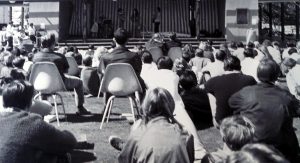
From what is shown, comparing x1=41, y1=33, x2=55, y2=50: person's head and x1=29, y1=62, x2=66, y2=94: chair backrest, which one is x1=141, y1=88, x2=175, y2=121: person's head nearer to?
x1=29, y1=62, x2=66, y2=94: chair backrest

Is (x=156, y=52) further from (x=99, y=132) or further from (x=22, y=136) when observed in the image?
(x=22, y=136)

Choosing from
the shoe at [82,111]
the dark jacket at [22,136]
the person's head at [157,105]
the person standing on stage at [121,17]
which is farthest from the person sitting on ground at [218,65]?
the person standing on stage at [121,17]

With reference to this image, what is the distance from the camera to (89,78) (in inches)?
466

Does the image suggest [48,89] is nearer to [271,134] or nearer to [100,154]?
[100,154]

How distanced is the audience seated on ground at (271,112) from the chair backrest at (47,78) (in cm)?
353

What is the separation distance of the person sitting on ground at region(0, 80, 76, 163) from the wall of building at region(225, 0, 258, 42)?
20.4m

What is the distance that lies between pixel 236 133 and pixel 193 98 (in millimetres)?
4881

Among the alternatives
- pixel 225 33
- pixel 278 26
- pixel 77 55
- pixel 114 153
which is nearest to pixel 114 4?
pixel 225 33

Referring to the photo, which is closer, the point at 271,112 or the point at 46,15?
the point at 271,112

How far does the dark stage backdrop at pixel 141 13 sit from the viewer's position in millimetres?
27250

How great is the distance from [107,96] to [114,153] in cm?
221

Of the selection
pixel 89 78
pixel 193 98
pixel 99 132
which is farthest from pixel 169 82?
pixel 89 78

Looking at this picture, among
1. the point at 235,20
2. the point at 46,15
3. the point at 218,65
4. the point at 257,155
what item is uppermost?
the point at 46,15

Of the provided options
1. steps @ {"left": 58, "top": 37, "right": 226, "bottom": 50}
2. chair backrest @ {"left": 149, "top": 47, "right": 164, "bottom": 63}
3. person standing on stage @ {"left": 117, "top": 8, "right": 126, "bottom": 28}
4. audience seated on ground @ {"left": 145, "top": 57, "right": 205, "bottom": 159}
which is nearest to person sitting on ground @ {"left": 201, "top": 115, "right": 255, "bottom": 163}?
audience seated on ground @ {"left": 145, "top": 57, "right": 205, "bottom": 159}
